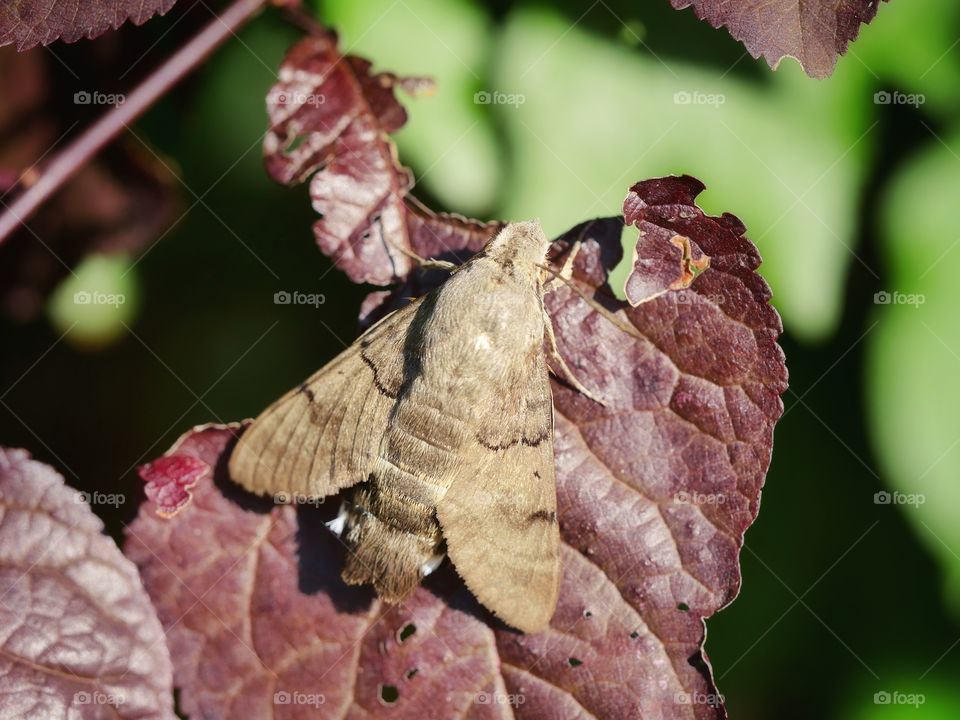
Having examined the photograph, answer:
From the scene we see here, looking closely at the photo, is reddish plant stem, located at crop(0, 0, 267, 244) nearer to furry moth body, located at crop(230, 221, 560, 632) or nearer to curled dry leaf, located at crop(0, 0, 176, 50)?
curled dry leaf, located at crop(0, 0, 176, 50)

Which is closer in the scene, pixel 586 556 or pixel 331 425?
pixel 586 556

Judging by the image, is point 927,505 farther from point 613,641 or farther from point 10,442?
point 10,442

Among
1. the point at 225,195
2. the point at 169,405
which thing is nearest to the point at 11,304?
the point at 169,405
